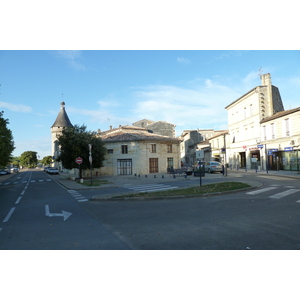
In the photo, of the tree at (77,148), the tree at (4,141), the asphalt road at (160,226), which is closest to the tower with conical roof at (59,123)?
the tree at (4,141)

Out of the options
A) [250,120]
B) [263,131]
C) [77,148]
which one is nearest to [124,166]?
[77,148]

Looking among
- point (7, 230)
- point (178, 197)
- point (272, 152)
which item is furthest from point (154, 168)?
point (7, 230)

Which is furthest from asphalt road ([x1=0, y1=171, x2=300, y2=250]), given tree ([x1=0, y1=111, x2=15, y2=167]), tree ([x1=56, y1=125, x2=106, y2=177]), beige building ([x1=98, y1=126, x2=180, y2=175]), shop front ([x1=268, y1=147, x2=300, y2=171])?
beige building ([x1=98, y1=126, x2=180, y2=175])

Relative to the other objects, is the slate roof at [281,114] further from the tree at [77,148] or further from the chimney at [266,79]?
the tree at [77,148]

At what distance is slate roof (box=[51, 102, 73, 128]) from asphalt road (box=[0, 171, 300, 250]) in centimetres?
6401

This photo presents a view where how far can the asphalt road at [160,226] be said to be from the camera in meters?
4.80

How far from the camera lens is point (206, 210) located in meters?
7.90

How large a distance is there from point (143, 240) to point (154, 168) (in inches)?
1010

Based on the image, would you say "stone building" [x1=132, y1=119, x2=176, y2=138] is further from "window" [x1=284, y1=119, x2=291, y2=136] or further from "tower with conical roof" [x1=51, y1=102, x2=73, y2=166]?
"tower with conical roof" [x1=51, y1=102, x2=73, y2=166]

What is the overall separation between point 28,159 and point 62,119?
59962 mm

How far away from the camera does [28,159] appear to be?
116m

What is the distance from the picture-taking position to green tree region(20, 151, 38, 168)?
381 ft

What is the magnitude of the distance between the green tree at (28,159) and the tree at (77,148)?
104749mm

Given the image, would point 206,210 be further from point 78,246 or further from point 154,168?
point 154,168
